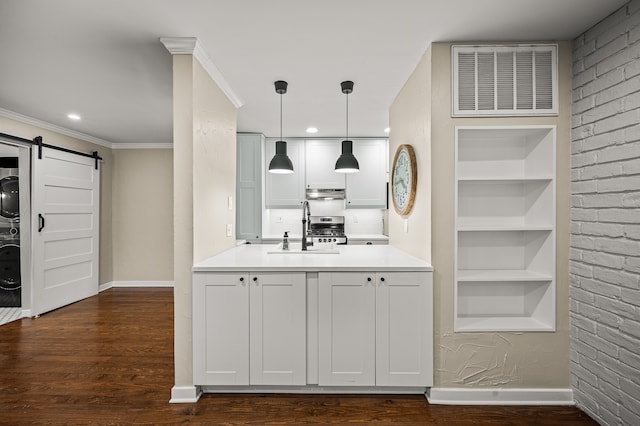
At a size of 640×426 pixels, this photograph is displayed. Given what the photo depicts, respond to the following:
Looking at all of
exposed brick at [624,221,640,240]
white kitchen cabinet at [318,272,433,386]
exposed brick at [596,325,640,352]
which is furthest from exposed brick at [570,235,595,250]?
white kitchen cabinet at [318,272,433,386]

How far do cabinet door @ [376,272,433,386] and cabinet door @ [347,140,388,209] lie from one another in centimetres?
271

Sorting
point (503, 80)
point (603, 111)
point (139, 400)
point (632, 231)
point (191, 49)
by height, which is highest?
point (191, 49)

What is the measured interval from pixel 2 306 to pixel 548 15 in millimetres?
6515

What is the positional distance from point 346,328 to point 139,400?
5.00ft

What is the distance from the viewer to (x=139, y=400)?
223 centimetres

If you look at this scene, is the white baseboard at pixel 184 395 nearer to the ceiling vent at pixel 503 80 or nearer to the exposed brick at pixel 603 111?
the ceiling vent at pixel 503 80

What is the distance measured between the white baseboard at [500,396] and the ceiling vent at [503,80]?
1.87m

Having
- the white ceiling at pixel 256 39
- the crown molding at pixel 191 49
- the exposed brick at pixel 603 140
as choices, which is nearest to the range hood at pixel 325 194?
the white ceiling at pixel 256 39

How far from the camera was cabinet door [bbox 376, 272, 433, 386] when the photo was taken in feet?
7.11

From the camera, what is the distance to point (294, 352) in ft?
7.20

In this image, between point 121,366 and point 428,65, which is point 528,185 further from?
point 121,366

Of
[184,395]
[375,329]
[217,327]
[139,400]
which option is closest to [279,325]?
[217,327]

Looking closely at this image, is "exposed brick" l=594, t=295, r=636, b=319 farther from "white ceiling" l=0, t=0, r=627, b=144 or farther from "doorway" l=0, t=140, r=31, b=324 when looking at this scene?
"doorway" l=0, t=140, r=31, b=324

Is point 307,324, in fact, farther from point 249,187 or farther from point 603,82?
point 249,187
